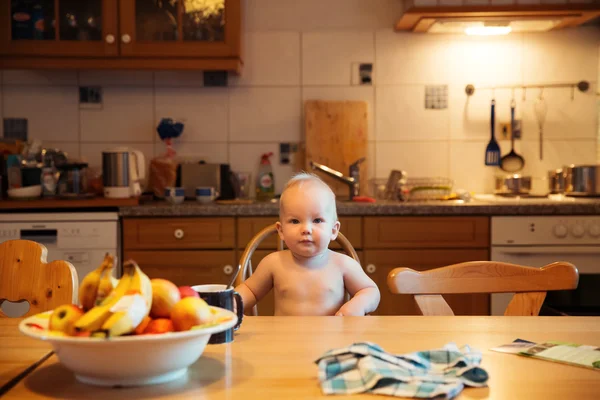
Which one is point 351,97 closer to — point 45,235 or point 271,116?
point 271,116

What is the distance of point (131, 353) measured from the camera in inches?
35.6

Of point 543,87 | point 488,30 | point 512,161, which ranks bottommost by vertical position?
point 512,161

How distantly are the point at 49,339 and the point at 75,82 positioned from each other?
9.62 ft

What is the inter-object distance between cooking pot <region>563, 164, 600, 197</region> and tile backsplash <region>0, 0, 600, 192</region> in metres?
0.26

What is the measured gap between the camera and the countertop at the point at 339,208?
3.02 m

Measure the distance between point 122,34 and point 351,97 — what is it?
1.14 meters

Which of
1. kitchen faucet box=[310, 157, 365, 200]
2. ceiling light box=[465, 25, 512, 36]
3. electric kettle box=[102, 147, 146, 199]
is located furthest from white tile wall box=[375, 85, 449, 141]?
electric kettle box=[102, 147, 146, 199]

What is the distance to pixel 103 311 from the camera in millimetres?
906

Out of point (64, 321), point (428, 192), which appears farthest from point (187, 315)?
point (428, 192)

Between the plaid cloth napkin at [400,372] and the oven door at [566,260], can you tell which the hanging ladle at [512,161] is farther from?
the plaid cloth napkin at [400,372]

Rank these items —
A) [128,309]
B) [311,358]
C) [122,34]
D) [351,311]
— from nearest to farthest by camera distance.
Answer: [128,309] < [311,358] < [351,311] < [122,34]

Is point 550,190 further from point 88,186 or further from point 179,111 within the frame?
point 88,186

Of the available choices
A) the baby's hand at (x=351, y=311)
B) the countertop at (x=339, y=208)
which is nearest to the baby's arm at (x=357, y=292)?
the baby's hand at (x=351, y=311)

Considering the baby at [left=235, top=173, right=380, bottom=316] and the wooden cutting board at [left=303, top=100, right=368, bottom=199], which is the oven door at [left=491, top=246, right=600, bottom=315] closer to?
the wooden cutting board at [left=303, top=100, right=368, bottom=199]
